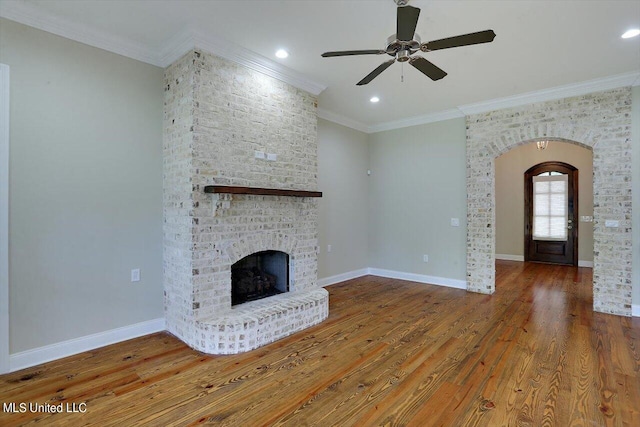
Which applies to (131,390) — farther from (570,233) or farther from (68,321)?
(570,233)

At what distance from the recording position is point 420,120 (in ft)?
19.0

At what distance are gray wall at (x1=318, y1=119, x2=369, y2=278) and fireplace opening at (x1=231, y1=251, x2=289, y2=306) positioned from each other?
1391mm

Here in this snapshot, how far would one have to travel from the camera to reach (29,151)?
270 cm

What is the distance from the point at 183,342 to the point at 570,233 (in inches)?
343

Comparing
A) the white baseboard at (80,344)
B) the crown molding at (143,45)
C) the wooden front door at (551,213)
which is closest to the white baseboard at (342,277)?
the white baseboard at (80,344)

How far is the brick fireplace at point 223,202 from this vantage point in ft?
10.1

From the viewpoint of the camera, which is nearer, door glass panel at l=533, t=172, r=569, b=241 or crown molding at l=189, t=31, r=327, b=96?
crown molding at l=189, t=31, r=327, b=96

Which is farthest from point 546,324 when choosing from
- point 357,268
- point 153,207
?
point 153,207

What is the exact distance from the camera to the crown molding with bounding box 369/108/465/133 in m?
5.40

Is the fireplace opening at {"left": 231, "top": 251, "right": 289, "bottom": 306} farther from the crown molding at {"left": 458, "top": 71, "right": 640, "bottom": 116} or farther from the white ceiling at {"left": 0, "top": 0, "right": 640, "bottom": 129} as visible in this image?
the crown molding at {"left": 458, "top": 71, "right": 640, "bottom": 116}

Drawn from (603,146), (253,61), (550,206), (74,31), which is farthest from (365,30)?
(550,206)

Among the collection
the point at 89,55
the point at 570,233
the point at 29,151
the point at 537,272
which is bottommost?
the point at 537,272
